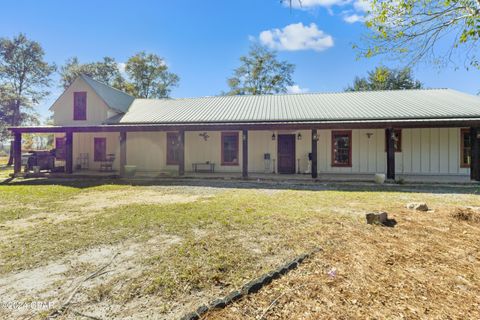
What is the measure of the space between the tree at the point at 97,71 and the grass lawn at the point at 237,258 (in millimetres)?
28535

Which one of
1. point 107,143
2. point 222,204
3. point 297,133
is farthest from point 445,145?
point 107,143

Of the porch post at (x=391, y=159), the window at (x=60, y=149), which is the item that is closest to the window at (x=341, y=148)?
the porch post at (x=391, y=159)

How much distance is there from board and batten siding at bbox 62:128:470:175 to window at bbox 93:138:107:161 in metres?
0.24

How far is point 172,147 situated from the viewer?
13.8 m

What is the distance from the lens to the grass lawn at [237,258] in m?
2.35

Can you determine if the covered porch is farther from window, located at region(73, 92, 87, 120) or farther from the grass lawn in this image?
the grass lawn

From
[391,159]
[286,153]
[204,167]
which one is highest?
[286,153]

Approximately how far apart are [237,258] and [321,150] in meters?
10.2

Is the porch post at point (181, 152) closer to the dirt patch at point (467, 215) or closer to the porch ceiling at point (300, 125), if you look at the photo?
the porch ceiling at point (300, 125)

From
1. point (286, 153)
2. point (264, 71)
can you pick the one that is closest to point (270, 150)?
point (286, 153)

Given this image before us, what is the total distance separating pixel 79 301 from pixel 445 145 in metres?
14.5

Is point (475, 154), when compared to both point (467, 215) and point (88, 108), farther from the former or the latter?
point (88, 108)

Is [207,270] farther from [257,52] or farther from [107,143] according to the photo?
[257,52]

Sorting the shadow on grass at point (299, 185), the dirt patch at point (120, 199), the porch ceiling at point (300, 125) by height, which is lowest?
the dirt patch at point (120, 199)
